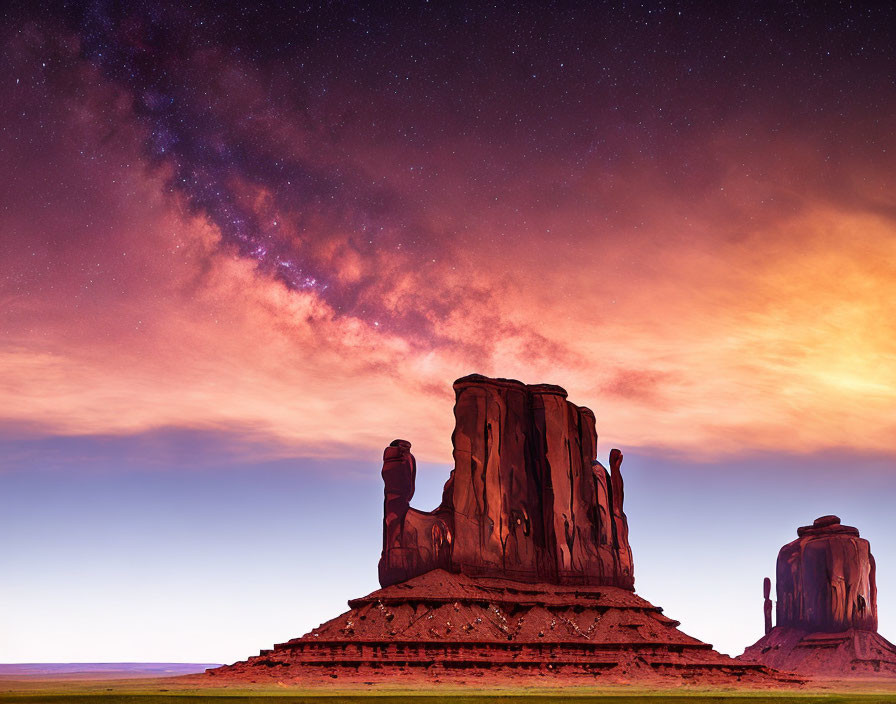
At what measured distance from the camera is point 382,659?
340 feet

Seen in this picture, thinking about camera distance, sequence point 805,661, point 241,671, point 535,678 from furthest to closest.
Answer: point 805,661 < point 241,671 < point 535,678

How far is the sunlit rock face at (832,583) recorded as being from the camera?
6929 inches

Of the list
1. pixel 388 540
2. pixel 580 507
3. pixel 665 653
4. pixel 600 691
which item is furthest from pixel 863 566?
pixel 600 691

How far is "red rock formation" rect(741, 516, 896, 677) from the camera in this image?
169 meters

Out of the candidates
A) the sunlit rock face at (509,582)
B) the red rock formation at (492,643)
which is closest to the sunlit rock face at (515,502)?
the sunlit rock face at (509,582)

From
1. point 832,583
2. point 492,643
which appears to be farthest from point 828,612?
point 492,643

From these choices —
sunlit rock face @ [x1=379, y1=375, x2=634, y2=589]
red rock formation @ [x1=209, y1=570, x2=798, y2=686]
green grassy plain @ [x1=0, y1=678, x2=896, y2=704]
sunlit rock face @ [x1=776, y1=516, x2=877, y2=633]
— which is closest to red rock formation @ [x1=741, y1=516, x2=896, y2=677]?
sunlit rock face @ [x1=776, y1=516, x2=877, y2=633]

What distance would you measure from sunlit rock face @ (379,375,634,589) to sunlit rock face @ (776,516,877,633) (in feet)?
175

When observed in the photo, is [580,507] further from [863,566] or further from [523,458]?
[863,566]

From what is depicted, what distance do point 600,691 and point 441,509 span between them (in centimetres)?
4240

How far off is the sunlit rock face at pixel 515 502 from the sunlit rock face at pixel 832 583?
5343 centimetres

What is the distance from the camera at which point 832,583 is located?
582ft

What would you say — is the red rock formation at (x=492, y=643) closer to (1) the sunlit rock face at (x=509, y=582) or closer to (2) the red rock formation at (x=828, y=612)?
(1) the sunlit rock face at (x=509, y=582)

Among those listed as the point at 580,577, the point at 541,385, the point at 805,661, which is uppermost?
the point at 541,385
